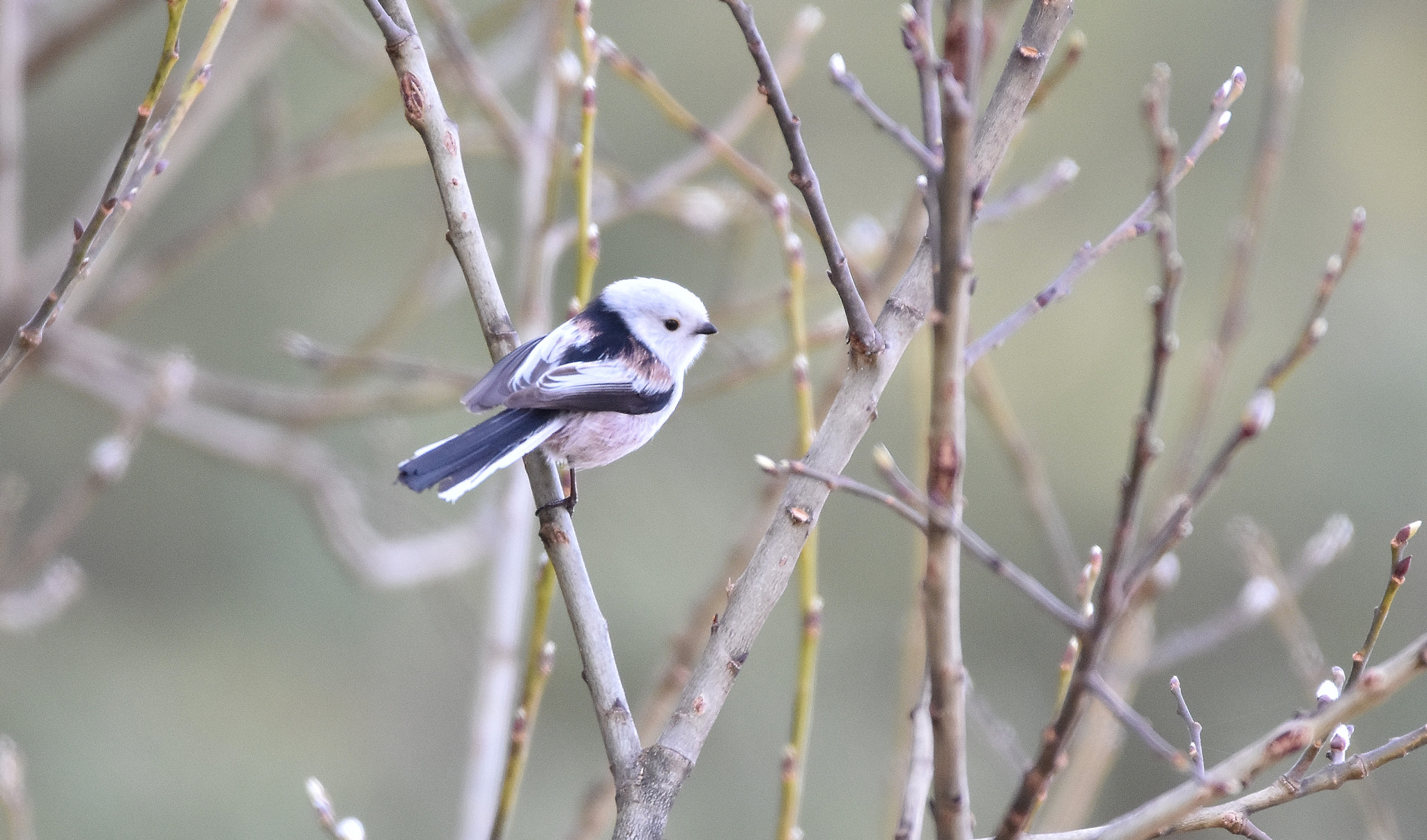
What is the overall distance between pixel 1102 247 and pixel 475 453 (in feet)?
2.27

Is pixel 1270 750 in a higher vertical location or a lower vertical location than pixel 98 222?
lower

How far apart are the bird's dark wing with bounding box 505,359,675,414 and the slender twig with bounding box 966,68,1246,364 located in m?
0.53

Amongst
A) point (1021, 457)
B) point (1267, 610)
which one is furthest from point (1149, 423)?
point (1267, 610)

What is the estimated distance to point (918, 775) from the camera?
1148 mm

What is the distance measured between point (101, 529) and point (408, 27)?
541 cm

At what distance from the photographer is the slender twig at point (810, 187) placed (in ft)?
3.48

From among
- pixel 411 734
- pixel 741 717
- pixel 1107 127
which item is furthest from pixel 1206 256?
pixel 411 734

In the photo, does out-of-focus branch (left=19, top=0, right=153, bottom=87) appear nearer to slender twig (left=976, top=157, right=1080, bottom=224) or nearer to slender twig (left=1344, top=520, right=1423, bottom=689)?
slender twig (left=976, top=157, right=1080, bottom=224)

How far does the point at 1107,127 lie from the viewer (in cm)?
670

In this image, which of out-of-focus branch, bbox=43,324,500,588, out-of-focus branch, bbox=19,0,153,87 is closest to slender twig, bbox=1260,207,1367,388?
out-of-focus branch, bbox=43,324,500,588

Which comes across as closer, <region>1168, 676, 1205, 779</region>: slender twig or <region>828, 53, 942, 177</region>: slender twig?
<region>828, 53, 942, 177</region>: slender twig

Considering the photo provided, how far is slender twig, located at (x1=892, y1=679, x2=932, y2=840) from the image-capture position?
1.08 metres

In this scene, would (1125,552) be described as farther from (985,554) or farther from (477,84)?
(477,84)

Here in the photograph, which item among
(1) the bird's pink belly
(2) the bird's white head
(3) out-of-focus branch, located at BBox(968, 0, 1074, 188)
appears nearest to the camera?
(3) out-of-focus branch, located at BBox(968, 0, 1074, 188)
